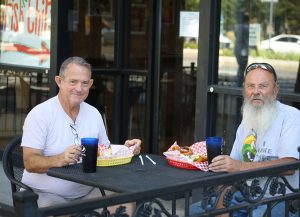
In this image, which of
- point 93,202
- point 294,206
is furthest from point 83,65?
point 93,202

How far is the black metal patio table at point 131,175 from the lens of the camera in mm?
3455

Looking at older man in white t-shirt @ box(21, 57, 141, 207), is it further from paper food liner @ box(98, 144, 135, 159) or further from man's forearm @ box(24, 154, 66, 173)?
paper food liner @ box(98, 144, 135, 159)

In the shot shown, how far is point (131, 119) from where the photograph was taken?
755 cm

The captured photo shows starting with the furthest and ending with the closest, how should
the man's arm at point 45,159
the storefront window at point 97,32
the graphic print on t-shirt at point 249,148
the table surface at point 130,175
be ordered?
1. the storefront window at point 97,32
2. the graphic print on t-shirt at point 249,148
3. the man's arm at point 45,159
4. the table surface at point 130,175

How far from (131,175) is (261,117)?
2.65 ft

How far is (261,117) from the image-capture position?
3939 mm

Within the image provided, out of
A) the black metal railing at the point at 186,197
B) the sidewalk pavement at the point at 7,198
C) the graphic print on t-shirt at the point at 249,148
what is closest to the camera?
the black metal railing at the point at 186,197

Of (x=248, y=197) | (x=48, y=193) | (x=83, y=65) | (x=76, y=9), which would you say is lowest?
(x=48, y=193)

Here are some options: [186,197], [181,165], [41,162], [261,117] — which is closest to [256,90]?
[261,117]

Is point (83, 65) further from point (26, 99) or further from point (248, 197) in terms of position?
point (26, 99)

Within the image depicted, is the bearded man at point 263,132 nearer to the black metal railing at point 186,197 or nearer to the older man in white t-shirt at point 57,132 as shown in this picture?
the black metal railing at point 186,197

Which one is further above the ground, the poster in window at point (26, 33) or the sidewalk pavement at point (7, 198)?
the poster in window at point (26, 33)

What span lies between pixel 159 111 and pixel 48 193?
3327 millimetres

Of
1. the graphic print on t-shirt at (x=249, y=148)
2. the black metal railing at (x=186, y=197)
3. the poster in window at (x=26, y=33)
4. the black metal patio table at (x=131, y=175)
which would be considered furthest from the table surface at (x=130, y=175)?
the poster in window at (x=26, y=33)
